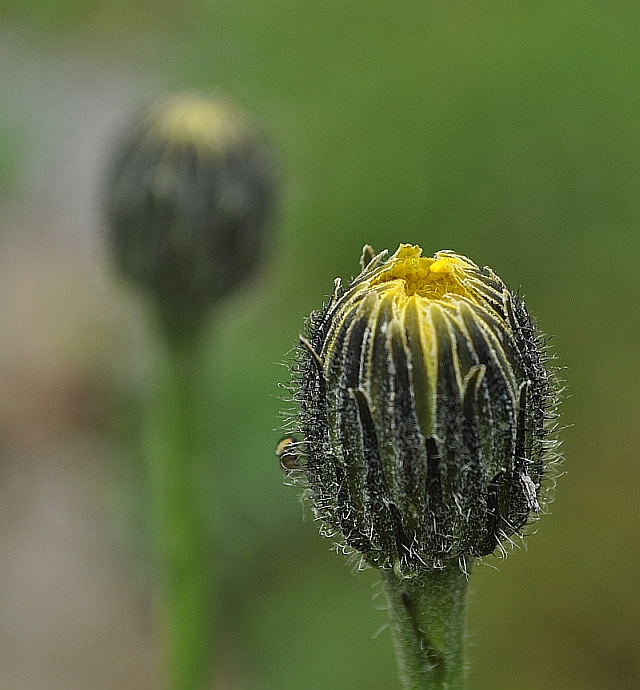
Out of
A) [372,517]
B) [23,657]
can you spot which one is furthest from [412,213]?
[372,517]

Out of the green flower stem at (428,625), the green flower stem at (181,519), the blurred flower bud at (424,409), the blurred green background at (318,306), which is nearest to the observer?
the blurred flower bud at (424,409)

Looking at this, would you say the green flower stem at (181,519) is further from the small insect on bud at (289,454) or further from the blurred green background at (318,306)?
the small insect on bud at (289,454)

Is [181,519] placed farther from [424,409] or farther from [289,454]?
[424,409]

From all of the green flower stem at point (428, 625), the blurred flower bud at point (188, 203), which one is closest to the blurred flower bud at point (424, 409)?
the green flower stem at point (428, 625)

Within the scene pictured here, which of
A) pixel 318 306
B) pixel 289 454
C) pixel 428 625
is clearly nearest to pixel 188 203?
pixel 289 454

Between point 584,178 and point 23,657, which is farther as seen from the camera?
point 584,178

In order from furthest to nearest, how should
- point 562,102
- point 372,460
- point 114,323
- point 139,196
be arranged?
point 114,323 < point 562,102 < point 139,196 < point 372,460

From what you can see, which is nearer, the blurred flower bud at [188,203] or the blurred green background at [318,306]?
the blurred flower bud at [188,203]

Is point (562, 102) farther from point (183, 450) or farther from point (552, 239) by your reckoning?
point (183, 450)
